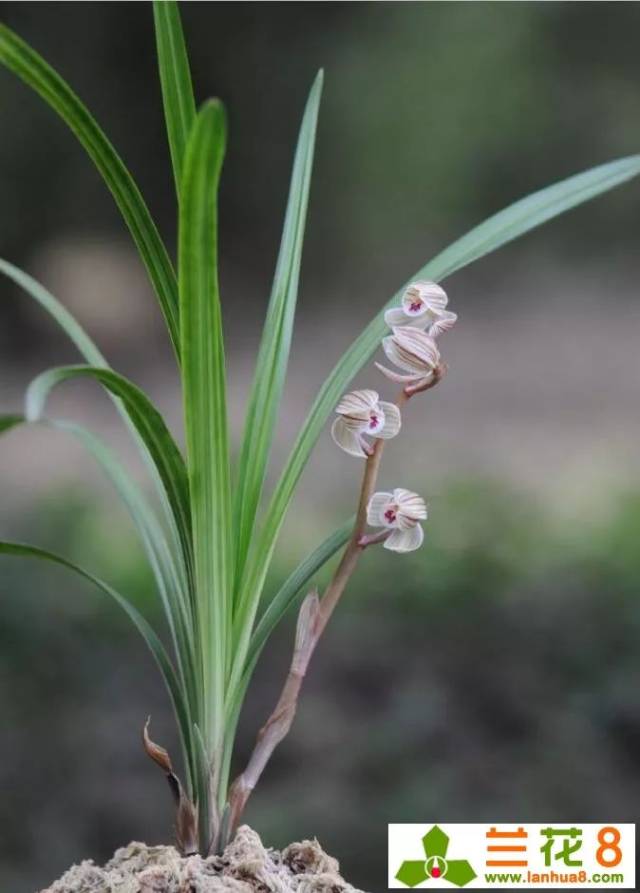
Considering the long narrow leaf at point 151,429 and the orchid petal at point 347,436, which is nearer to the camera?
the long narrow leaf at point 151,429

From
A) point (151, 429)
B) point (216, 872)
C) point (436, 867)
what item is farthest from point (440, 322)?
point (436, 867)

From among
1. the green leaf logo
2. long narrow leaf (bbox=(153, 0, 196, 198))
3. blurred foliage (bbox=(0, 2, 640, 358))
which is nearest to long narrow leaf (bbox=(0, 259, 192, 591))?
long narrow leaf (bbox=(153, 0, 196, 198))

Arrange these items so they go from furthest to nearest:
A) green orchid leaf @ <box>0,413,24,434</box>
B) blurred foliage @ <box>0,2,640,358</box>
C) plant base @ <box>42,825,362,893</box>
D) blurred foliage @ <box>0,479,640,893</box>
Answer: blurred foliage @ <box>0,2,640,358</box> → blurred foliage @ <box>0,479,640,893</box> → plant base @ <box>42,825,362,893</box> → green orchid leaf @ <box>0,413,24,434</box>

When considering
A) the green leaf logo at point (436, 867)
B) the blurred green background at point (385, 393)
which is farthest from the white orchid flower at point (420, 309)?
the blurred green background at point (385, 393)

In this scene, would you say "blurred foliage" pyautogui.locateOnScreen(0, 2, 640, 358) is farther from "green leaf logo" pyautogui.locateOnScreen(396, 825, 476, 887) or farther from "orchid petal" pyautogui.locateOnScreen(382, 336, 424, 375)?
"orchid petal" pyautogui.locateOnScreen(382, 336, 424, 375)

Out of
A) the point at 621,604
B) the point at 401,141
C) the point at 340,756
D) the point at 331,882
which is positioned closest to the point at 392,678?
the point at 340,756

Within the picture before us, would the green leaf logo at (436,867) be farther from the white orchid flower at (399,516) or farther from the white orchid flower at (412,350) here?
the white orchid flower at (412,350)
